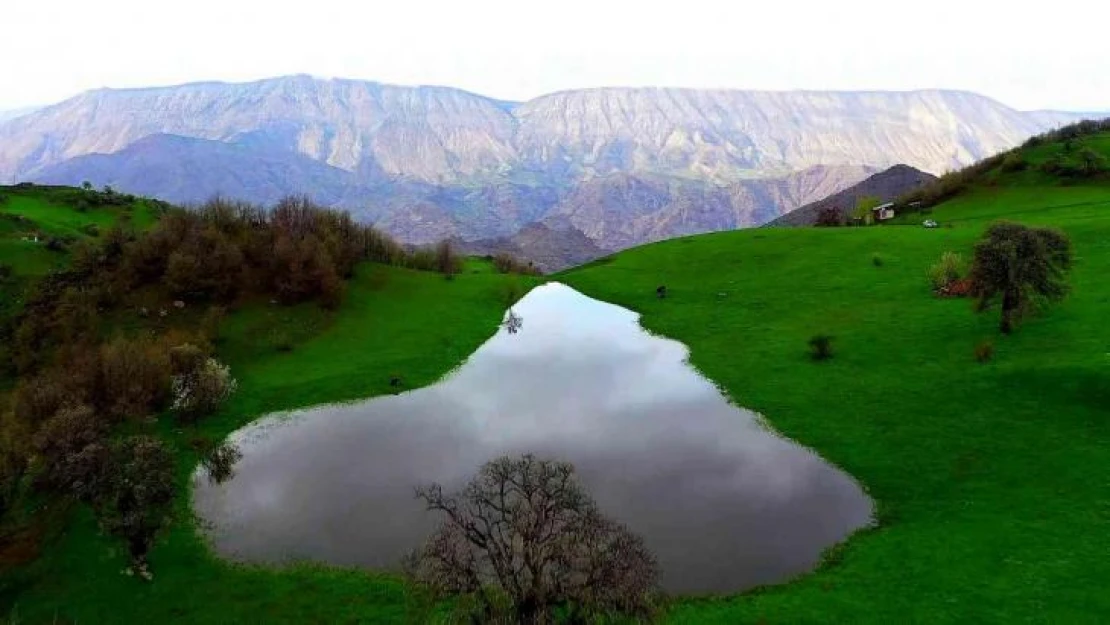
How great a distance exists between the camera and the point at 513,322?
9456cm

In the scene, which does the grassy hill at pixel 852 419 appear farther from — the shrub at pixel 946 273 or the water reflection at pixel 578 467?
the shrub at pixel 946 273

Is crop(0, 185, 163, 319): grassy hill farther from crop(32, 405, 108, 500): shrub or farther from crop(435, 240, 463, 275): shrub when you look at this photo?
crop(435, 240, 463, 275): shrub

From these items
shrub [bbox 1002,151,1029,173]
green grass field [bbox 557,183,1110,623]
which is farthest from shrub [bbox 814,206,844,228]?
green grass field [bbox 557,183,1110,623]

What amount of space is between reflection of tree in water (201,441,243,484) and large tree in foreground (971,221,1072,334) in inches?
2568

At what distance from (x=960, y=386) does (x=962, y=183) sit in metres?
121

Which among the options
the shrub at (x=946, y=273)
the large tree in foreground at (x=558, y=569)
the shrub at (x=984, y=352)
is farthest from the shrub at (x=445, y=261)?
the large tree in foreground at (x=558, y=569)

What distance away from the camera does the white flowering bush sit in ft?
185

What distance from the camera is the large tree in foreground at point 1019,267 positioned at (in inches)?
2195

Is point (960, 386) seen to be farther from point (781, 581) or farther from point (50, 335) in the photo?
point (50, 335)

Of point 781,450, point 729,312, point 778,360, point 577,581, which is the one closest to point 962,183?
point 729,312

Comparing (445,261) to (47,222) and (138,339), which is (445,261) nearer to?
(47,222)

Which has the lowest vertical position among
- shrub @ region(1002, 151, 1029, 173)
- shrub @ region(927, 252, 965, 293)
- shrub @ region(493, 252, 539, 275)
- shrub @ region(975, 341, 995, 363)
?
shrub @ region(975, 341, 995, 363)

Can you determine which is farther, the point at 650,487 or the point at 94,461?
the point at 650,487

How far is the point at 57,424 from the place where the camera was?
1612 inches
